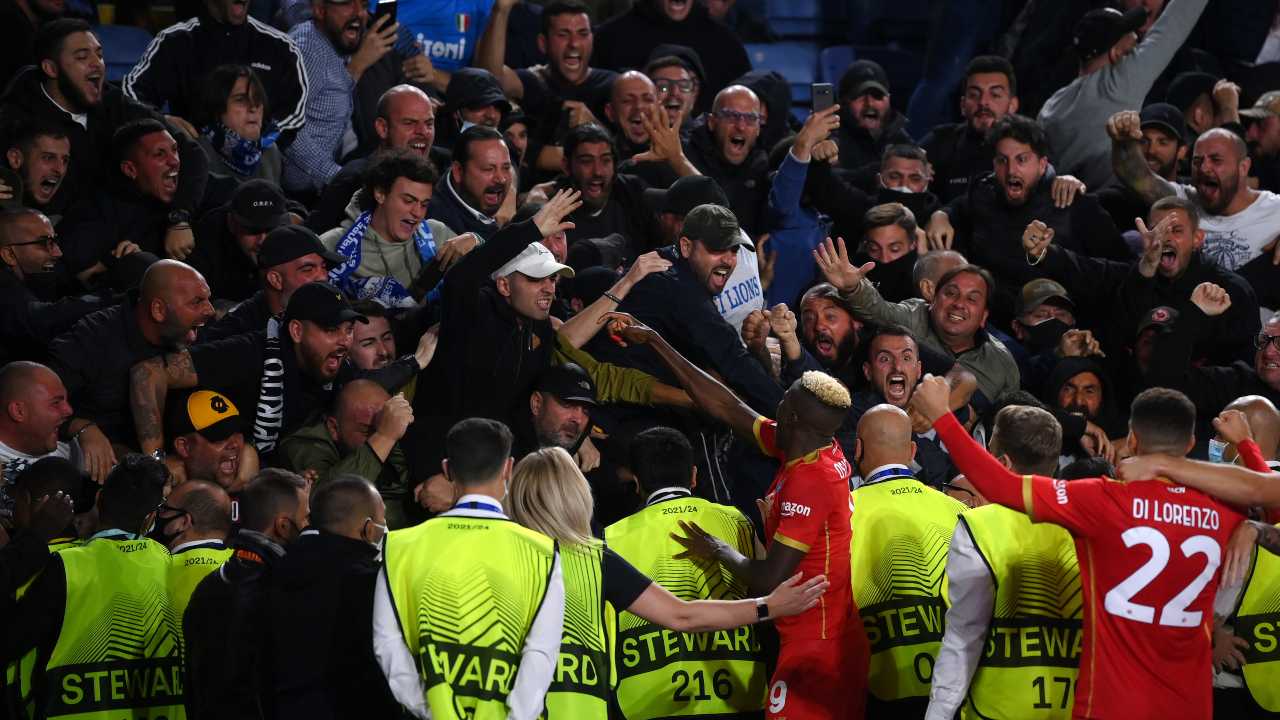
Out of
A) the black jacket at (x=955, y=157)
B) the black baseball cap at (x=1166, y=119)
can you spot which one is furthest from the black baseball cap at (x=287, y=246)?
the black baseball cap at (x=1166, y=119)

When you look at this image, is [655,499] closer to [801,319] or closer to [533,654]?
[533,654]

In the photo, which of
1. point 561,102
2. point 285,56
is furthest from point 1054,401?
point 285,56

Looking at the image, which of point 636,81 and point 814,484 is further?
point 636,81

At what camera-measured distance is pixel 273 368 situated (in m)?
7.68

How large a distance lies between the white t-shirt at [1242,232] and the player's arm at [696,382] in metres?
4.18

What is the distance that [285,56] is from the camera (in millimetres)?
9938

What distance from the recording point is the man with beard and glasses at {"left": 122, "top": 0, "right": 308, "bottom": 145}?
979cm

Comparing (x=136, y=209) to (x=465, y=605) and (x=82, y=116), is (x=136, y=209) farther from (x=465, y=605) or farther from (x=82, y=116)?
(x=465, y=605)

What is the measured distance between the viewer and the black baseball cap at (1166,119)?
11.1 m

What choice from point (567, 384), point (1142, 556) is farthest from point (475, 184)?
point (1142, 556)

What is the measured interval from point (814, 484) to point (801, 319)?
9.29ft

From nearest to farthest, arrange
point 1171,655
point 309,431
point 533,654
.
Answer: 1. point 533,654
2. point 1171,655
3. point 309,431

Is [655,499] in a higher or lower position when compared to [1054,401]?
higher

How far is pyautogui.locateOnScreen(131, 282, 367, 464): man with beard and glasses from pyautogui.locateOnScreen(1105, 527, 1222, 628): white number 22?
362cm
